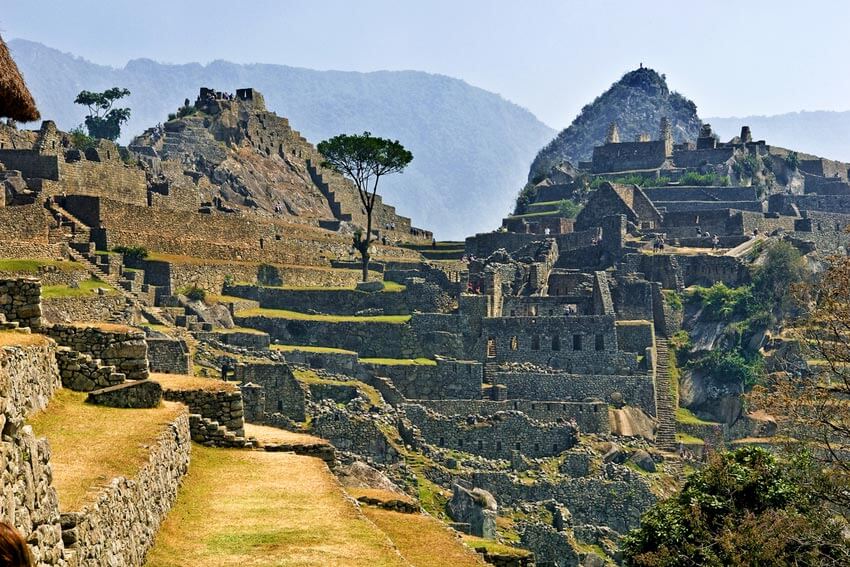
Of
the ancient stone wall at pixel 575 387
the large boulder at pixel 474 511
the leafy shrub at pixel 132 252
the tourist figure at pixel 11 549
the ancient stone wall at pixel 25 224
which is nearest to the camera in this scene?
the tourist figure at pixel 11 549

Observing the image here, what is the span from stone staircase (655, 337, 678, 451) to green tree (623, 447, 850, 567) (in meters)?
23.2

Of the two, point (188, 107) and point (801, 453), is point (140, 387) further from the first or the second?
point (188, 107)

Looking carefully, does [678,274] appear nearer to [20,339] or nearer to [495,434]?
[495,434]

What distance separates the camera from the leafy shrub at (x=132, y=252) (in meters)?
51.5

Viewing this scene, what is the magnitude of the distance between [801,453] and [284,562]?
39.1 feet

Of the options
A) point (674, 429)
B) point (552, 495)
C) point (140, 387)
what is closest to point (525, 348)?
point (674, 429)

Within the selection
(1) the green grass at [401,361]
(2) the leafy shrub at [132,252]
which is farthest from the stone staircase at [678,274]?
(2) the leafy shrub at [132,252]

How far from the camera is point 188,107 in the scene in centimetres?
8781

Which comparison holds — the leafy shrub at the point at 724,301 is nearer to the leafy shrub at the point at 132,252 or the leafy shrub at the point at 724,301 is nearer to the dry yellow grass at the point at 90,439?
the leafy shrub at the point at 132,252

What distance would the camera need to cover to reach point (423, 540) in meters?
22.0

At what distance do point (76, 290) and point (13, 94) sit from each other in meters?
26.9

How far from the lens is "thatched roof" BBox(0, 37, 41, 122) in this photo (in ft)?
52.9

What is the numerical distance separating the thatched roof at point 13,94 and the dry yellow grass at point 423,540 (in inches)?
293

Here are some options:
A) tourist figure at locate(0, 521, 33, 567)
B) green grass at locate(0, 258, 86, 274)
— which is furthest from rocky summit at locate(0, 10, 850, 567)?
green grass at locate(0, 258, 86, 274)
